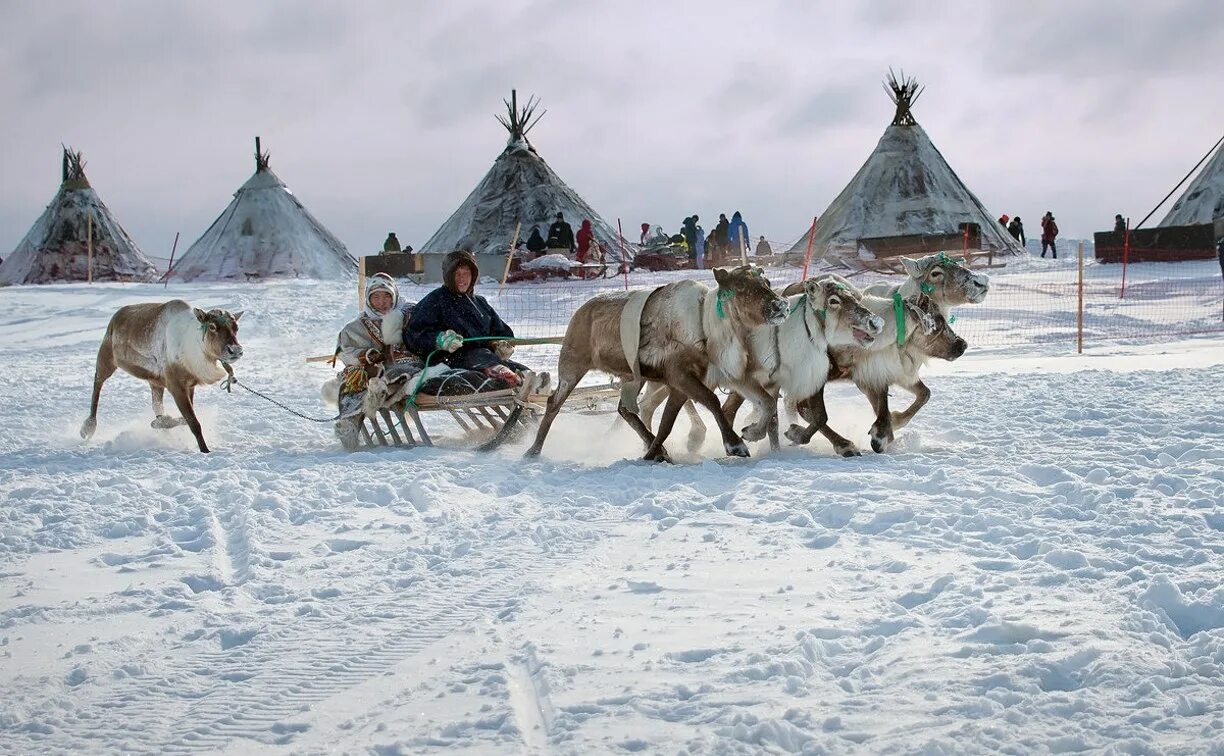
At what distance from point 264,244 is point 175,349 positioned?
19.8m

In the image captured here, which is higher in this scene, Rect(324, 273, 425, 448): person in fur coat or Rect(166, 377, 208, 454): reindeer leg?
Rect(324, 273, 425, 448): person in fur coat

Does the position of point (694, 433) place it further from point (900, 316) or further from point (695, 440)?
point (900, 316)

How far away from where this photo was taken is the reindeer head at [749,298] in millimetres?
6512

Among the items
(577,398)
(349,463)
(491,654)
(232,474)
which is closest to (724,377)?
(577,398)

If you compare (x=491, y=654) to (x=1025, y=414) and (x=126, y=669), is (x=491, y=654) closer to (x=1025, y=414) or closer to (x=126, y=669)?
(x=126, y=669)

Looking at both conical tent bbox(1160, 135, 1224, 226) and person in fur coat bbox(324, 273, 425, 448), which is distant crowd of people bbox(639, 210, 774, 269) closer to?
conical tent bbox(1160, 135, 1224, 226)

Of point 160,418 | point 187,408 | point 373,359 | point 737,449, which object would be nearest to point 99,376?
point 160,418

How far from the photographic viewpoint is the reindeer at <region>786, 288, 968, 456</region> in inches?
273

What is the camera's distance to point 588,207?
94.8 ft

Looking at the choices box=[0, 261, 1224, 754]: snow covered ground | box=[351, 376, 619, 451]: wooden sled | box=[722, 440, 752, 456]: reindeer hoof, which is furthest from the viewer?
box=[351, 376, 619, 451]: wooden sled

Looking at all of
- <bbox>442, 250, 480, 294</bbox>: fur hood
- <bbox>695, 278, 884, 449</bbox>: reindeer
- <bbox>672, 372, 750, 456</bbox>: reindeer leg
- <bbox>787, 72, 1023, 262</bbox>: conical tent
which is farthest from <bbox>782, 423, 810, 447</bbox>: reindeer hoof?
<bbox>787, 72, 1023, 262</bbox>: conical tent

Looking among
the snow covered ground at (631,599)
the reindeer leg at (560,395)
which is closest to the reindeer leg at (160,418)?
the snow covered ground at (631,599)

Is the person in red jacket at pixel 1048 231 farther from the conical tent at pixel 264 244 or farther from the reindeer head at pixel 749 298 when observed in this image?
the reindeer head at pixel 749 298

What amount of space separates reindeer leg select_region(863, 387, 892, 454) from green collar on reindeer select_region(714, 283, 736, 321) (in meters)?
1.01
